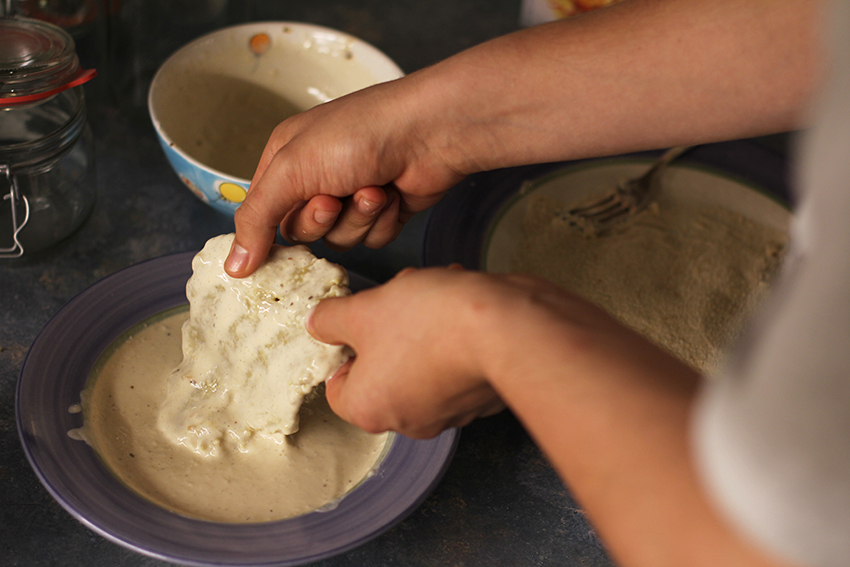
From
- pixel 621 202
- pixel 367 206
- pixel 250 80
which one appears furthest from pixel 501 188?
pixel 250 80

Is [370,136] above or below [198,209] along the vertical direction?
above

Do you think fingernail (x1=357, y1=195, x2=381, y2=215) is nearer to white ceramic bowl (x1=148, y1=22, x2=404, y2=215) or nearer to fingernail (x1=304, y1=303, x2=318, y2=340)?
fingernail (x1=304, y1=303, x2=318, y2=340)

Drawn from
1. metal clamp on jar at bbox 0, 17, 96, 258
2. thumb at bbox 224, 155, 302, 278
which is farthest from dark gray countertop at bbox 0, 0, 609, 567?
thumb at bbox 224, 155, 302, 278

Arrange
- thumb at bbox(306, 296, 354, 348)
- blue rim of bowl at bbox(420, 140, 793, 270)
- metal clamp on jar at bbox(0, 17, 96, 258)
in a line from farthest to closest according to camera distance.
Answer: blue rim of bowl at bbox(420, 140, 793, 270)
metal clamp on jar at bbox(0, 17, 96, 258)
thumb at bbox(306, 296, 354, 348)

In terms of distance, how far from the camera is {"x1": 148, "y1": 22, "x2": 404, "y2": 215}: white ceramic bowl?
1232 mm

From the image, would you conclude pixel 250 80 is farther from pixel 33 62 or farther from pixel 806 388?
pixel 806 388

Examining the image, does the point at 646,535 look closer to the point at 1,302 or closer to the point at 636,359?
the point at 636,359

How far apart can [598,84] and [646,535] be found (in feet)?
1.89

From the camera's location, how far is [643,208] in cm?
135

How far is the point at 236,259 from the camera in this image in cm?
88

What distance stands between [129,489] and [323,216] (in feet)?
1.39

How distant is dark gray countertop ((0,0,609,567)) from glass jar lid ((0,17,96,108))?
11.2 inches

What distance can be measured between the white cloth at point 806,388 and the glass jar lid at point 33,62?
100 centimetres

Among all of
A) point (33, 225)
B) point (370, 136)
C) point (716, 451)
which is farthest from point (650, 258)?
point (33, 225)
